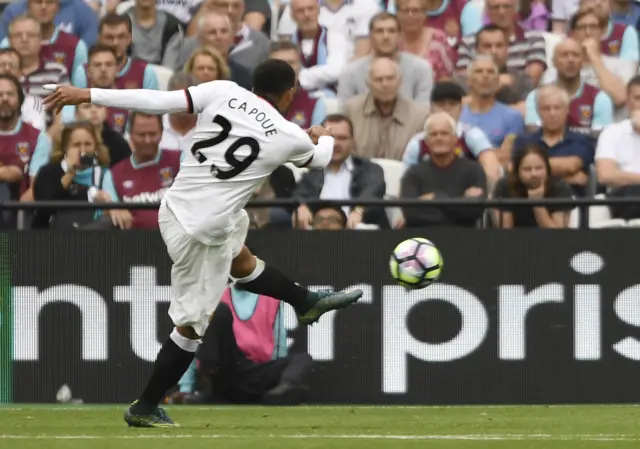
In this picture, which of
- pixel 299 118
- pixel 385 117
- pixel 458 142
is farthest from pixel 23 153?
pixel 458 142

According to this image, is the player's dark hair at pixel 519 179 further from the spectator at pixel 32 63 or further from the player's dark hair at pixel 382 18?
the spectator at pixel 32 63

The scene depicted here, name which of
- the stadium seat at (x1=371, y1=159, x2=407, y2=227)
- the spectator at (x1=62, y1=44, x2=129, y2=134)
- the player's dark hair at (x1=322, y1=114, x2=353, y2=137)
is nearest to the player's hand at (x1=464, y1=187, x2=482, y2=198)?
the stadium seat at (x1=371, y1=159, x2=407, y2=227)

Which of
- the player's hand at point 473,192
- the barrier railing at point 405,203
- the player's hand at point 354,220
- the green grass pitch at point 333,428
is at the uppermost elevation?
the player's hand at point 473,192

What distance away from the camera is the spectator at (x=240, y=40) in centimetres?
1469

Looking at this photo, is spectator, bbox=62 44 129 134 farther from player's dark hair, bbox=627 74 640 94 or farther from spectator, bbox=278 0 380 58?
player's dark hair, bbox=627 74 640 94

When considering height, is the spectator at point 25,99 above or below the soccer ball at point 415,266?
above

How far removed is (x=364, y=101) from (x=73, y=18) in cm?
360

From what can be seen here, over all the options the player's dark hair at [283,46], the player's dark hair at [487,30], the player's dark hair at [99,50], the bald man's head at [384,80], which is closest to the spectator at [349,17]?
the player's dark hair at [283,46]

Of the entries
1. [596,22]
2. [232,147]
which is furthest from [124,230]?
[596,22]

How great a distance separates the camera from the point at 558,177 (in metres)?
12.4

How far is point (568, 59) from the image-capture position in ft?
45.4

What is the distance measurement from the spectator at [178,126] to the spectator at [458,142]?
77.0 inches

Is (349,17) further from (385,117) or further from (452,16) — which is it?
(385,117)

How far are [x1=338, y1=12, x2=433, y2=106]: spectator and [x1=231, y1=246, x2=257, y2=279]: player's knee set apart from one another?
466 cm
